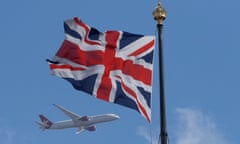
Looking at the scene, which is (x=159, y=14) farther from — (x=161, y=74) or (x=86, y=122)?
(x=86, y=122)

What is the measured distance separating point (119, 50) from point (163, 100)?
3.32m

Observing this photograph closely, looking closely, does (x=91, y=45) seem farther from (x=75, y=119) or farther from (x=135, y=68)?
(x=75, y=119)

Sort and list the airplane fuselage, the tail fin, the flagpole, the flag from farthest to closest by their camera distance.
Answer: the tail fin → the airplane fuselage → the flag → the flagpole

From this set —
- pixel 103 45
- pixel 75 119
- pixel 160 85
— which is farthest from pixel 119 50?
pixel 75 119

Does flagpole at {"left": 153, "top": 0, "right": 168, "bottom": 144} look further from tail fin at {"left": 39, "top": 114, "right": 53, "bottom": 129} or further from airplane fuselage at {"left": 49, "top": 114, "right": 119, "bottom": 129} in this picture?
tail fin at {"left": 39, "top": 114, "right": 53, "bottom": 129}

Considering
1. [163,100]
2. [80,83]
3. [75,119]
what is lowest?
[163,100]

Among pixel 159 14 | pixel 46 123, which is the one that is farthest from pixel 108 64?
pixel 46 123

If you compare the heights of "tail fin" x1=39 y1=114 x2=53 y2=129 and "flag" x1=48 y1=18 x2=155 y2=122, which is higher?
"tail fin" x1=39 y1=114 x2=53 y2=129

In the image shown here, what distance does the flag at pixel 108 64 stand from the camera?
63.9ft

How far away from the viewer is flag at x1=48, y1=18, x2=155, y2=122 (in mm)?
19469

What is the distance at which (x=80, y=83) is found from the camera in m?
19.7

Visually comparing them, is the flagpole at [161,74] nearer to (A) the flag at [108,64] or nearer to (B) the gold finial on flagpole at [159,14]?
(B) the gold finial on flagpole at [159,14]

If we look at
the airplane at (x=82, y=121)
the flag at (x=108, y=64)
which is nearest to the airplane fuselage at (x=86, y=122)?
the airplane at (x=82, y=121)

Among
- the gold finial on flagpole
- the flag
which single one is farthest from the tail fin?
the gold finial on flagpole
